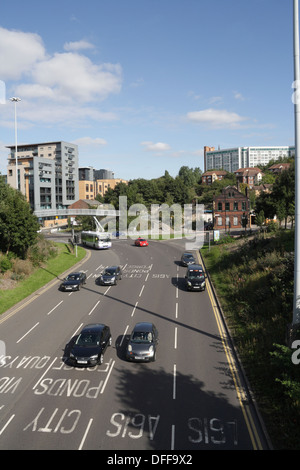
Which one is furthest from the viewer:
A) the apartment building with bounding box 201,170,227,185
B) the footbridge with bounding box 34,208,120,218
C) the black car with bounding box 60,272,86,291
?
the apartment building with bounding box 201,170,227,185

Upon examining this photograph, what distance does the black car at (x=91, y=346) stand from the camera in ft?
60.4

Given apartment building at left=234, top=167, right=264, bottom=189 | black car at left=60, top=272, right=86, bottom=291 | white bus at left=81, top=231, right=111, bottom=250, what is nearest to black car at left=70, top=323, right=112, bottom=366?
black car at left=60, top=272, right=86, bottom=291

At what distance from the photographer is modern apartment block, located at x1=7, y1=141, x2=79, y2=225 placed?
10638 cm

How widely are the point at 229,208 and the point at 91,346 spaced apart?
6911cm

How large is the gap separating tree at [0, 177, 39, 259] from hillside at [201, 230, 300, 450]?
74.9ft

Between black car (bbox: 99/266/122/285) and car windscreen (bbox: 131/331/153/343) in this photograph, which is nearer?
car windscreen (bbox: 131/331/153/343)

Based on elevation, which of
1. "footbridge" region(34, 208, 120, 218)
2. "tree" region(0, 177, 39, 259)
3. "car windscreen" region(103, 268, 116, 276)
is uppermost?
"footbridge" region(34, 208, 120, 218)

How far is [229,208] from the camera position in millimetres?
83062

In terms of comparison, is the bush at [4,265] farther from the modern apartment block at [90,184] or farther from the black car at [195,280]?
the modern apartment block at [90,184]

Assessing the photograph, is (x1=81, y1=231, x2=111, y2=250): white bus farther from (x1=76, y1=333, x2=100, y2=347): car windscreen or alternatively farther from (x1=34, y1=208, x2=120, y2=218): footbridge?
(x1=76, y1=333, x2=100, y2=347): car windscreen

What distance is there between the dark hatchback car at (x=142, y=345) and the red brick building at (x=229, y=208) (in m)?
65.2

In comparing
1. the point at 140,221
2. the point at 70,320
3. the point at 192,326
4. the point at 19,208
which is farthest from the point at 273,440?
the point at 140,221

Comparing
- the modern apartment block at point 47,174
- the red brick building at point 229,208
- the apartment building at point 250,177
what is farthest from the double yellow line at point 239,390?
the apartment building at point 250,177

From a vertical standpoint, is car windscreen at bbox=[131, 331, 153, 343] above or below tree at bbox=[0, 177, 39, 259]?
below
